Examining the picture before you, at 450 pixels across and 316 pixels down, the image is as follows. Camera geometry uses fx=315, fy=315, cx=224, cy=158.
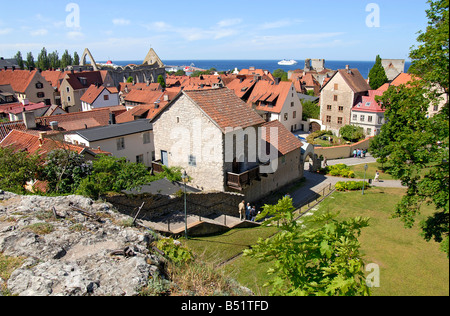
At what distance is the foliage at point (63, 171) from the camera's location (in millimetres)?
18406

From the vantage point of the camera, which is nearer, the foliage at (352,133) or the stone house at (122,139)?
the stone house at (122,139)

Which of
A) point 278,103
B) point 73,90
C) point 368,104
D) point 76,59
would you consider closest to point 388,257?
point 278,103

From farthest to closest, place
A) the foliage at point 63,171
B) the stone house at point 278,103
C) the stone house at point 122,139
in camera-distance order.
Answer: the stone house at point 278,103, the stone house at point 122,139, the foliage at point 63,171

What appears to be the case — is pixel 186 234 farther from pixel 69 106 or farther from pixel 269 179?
pixel 69 106

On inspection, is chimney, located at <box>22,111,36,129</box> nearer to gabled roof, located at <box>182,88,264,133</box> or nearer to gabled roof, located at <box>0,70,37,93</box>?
gabled roof, located at <box>182,88,264,133</box>

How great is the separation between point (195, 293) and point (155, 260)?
1.44 m

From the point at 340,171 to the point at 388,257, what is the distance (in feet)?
89.6

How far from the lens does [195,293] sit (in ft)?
21.6

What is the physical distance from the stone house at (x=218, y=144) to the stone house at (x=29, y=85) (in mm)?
52419

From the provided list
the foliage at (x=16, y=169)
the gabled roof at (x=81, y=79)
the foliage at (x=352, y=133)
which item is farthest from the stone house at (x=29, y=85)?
the foliage at (x=352, y=133)

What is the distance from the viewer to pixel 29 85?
64875 mm

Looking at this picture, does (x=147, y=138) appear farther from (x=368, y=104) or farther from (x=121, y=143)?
(x=368, y=104)

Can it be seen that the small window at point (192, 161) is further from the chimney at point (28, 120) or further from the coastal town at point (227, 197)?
the chimney at point (28, 120)
